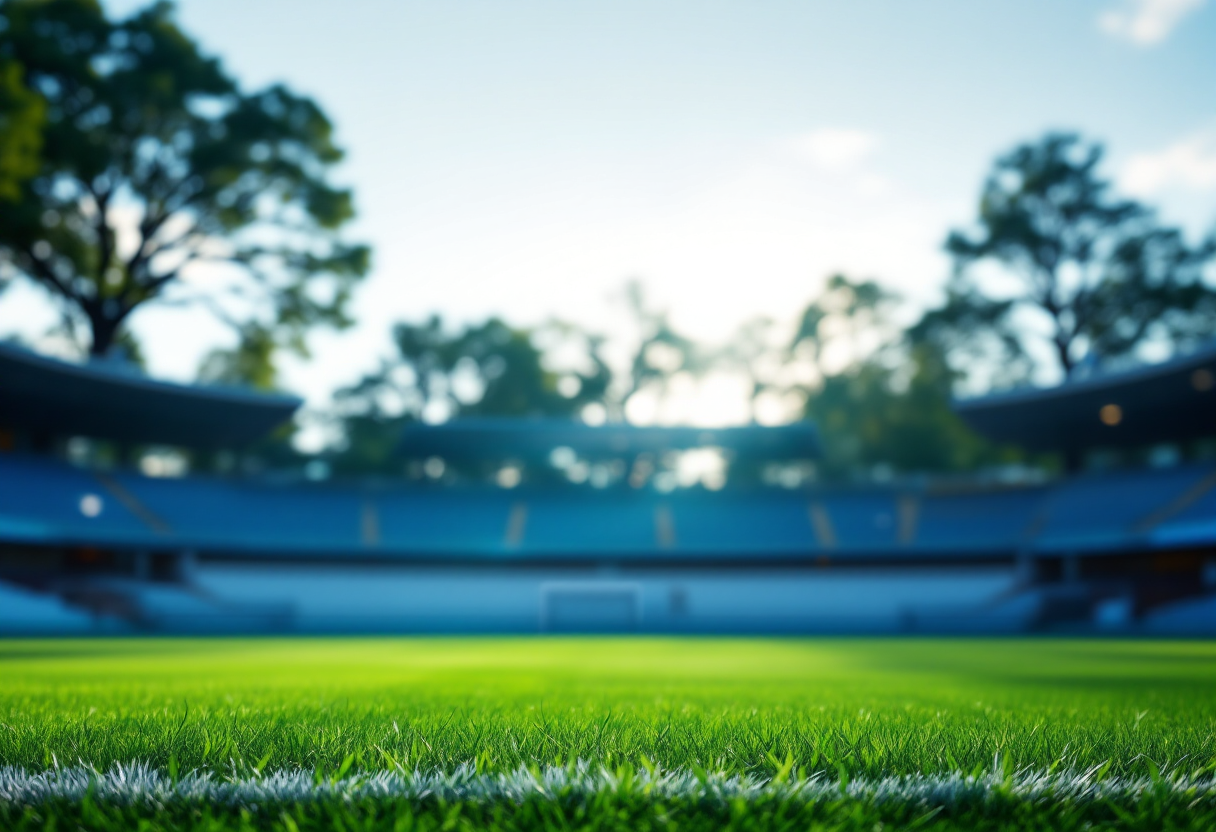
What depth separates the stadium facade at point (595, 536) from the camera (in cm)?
3441

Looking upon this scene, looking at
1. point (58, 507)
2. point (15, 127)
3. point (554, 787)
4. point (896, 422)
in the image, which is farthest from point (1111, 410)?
point (58, 507)

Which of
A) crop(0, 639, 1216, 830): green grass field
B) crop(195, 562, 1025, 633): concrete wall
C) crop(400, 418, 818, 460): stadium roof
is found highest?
crop(400, 418, 818, 460): stadium roof

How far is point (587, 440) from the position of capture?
144 feet

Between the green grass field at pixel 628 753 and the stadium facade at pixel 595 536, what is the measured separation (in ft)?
97.8

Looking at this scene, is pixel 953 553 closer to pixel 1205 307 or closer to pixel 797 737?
pixel 1205 307

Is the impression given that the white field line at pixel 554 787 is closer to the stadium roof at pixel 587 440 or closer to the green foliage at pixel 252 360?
the stadium roof at pixel 587 440

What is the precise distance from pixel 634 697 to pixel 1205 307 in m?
46.9

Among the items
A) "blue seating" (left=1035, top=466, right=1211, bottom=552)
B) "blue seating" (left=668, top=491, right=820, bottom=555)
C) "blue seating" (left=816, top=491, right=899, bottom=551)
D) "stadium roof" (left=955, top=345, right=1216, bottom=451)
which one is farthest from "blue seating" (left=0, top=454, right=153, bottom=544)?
"blue seating" (left=1035, top=466, right=1211, bottom=552)

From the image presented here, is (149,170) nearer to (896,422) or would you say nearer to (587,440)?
(587,440)

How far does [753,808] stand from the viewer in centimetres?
279

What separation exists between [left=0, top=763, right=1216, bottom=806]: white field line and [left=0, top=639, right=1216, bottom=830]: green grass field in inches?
0.5

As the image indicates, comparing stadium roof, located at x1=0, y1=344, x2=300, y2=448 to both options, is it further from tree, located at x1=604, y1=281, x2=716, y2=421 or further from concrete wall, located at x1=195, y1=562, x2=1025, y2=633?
tree, located at x1=604, y1=281, x2=716, y2=421

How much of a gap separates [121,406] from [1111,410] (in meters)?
39.8

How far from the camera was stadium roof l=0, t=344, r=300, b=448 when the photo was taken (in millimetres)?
31938
